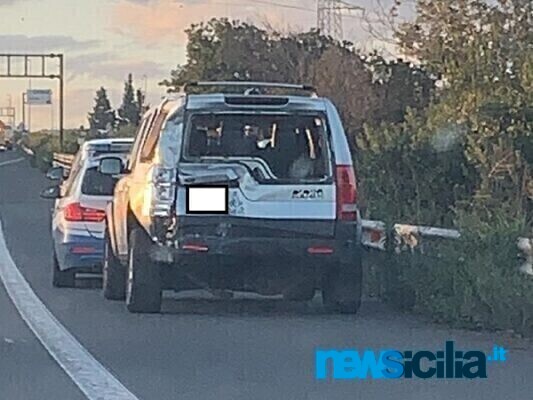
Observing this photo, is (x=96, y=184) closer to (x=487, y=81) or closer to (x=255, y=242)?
(x=255, y=242)

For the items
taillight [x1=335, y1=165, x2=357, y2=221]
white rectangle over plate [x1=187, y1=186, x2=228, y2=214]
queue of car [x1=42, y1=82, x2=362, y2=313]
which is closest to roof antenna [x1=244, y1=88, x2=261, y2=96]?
queue of car [x1=42, y1=82, x2=362, y2=313]

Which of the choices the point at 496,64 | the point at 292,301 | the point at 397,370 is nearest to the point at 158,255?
the point at 292,301

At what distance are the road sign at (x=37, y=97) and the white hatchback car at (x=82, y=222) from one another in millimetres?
126077

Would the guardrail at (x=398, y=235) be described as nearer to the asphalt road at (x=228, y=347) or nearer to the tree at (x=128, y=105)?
the asphalt road at (x=228, y=347)

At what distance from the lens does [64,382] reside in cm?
1122

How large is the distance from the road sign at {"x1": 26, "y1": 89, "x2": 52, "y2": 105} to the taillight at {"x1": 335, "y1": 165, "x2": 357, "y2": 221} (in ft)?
428

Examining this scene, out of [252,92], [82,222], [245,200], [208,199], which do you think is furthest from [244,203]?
[82,222]

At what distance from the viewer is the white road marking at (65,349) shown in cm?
1083

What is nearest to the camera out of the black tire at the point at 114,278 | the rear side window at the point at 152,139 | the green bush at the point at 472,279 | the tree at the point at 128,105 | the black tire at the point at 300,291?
the green bush at the point at 472,279

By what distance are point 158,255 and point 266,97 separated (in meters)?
1.80

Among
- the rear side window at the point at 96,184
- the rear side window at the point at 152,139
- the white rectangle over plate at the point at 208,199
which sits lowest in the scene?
the rear side window at the point at 96,184

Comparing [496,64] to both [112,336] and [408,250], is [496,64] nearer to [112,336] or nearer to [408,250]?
[408,250]

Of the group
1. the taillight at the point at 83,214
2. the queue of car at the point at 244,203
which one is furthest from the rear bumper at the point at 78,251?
the queue of car at the point at 244,203

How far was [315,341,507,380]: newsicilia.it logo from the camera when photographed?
11727 mm
